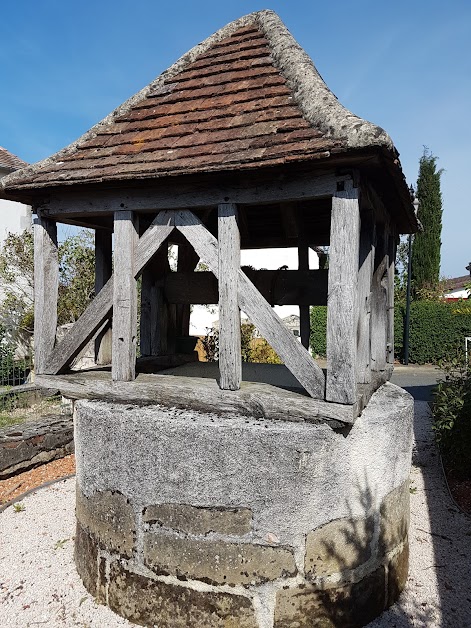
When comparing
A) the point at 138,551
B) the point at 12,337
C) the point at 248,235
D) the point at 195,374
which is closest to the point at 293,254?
the point at 12,337

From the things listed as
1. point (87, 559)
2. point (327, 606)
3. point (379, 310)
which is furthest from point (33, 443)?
point (379, 310)

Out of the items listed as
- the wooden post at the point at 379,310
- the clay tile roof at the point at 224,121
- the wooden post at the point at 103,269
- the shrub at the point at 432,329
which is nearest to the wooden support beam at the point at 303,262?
the wooden post at the point at 379,310

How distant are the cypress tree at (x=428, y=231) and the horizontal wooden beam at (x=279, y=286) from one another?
765 inches

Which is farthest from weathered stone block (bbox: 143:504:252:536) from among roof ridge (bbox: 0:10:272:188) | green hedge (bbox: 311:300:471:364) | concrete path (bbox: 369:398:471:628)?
green hedge (bbox: 311:300:471:364)

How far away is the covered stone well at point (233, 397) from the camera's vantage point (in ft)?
8.83

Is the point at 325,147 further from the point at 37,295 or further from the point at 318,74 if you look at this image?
the point at 37,295

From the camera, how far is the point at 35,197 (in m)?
3.40

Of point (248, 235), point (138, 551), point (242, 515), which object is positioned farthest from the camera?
point (248, 235)

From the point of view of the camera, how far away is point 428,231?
905 inches

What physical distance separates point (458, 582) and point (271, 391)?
6.85ft

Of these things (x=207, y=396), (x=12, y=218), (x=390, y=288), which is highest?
(x=12, y=218)

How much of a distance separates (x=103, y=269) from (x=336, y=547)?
115 inches

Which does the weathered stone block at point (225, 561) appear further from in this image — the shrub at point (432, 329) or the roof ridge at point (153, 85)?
the shrub at point (432, 329)

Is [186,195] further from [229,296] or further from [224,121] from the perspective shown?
[229,296]
